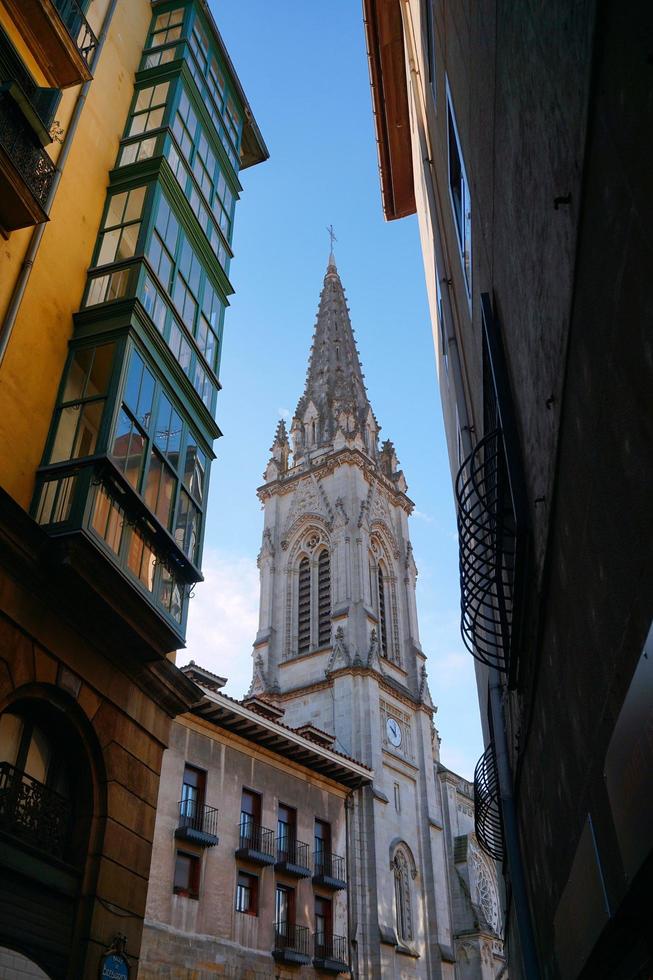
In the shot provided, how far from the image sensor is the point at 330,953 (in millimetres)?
26641

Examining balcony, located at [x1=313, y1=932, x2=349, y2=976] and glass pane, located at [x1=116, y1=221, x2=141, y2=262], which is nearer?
glass pane, located at [x1=116, y1=221, x2=141, y2=262]

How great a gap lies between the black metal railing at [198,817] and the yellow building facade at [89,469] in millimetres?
10059

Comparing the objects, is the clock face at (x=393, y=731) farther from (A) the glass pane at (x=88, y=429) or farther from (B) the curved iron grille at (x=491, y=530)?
(B) the curved iron grille at (x=491, y=530)

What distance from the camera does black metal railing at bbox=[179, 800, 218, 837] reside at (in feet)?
76.0

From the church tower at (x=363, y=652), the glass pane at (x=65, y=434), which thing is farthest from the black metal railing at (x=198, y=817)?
the glass pane at (x=65, y=434)

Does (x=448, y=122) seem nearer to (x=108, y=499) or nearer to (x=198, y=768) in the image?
(x=108, y=499)

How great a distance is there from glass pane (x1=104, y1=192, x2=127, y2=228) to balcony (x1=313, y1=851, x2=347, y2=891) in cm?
2122

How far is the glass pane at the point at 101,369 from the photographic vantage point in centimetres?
1345

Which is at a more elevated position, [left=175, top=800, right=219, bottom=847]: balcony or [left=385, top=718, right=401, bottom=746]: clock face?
[left=385, top=718, right=401, bottom=746]: clock face

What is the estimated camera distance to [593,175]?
10.8 feet

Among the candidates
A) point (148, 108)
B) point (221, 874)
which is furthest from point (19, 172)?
point (221, 874)

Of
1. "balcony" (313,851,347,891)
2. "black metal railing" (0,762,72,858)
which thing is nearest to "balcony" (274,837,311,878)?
"balcony" (313,851,347,891)

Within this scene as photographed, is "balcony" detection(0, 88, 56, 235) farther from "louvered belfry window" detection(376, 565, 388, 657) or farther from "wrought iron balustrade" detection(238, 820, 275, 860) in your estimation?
"louvered belfry window" detection(376, 565, 388, 657)

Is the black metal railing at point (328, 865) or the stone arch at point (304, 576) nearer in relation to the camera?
the black metal railing at point (328, 865)
